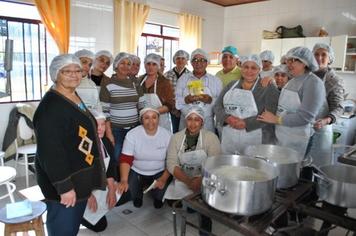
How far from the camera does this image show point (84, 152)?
4.58ft

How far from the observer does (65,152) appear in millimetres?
1322

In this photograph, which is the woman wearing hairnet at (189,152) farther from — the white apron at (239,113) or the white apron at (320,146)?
the white apron at (320,146)

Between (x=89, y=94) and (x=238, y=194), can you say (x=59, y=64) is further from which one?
(x=238, y=194)

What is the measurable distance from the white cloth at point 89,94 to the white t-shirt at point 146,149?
0.37m

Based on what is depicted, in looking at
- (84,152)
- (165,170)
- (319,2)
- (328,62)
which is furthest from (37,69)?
(319,2)

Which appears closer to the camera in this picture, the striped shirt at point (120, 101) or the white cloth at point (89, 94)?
the white cloth at point (89, 94)

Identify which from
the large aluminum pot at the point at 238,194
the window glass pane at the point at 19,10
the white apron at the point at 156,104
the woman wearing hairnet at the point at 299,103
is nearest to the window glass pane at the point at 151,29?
the window glass pane at the point at 19,10

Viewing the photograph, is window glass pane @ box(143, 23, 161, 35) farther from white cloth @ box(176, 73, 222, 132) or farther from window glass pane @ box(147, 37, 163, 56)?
white cloth @ box(176, 73, 222, 132)

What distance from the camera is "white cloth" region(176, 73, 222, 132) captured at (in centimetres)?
242

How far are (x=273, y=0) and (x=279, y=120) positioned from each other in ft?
12.4

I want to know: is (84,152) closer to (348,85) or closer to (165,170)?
(165,170)

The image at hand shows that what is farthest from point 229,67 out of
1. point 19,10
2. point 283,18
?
point 283,18

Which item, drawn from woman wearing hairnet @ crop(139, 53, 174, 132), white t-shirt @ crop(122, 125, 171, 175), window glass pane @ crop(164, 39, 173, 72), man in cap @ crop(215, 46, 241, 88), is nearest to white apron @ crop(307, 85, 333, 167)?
man in cap @ crop(215, 46, 241, 88)

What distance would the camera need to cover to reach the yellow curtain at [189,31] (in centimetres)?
464
